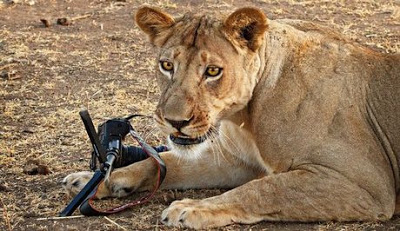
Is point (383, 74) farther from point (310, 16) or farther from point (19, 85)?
point (310, 16)

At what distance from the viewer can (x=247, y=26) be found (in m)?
3.92

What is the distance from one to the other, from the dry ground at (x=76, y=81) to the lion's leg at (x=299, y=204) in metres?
0.05

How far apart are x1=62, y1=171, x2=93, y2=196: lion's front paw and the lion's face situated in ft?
2.03

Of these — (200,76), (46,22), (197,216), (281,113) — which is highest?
(200,76)

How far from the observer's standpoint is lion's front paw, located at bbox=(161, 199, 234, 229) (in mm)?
3814

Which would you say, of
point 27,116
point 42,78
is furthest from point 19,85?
point 27,116

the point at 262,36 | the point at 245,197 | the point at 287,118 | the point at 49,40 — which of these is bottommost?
A: the point at 49,40

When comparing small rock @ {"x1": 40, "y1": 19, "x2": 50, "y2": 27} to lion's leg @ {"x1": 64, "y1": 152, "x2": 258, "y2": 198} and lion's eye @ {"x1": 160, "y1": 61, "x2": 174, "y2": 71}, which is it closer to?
lion's leg @ {"x1": 64, "y1": 152, "x2": 258, "y2": 198}

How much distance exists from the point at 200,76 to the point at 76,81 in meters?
3.09

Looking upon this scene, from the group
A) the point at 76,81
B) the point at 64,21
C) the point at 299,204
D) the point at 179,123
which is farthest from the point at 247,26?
the point at 64,21

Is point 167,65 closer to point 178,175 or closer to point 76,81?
point 178,175

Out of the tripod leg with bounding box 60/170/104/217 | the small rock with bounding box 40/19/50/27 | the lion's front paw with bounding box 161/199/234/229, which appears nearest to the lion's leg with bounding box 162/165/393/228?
the lion's front paw with bounding box 161/199/234/229

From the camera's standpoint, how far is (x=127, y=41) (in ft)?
26.1

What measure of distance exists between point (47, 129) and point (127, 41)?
2.55 metres
